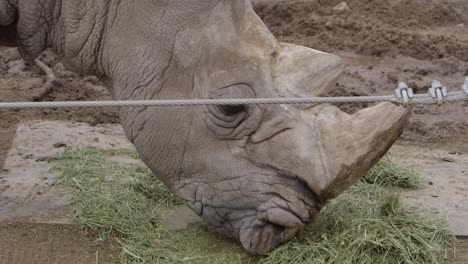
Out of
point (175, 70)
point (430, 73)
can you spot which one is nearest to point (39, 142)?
point (175, 70)

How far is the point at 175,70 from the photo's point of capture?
14.9 ft

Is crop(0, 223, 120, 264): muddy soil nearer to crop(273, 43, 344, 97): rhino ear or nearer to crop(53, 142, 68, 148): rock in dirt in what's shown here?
crop(273, 43, 344, 97): rhino ear

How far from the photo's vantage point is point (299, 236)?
15.4 feet

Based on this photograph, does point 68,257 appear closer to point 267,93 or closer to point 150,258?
point 150,258

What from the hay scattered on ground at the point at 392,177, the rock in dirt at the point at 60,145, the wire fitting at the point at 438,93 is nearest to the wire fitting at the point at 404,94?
the wire fitting at the point at 438,93

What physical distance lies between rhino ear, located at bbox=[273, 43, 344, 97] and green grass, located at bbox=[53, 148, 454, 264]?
75 cm

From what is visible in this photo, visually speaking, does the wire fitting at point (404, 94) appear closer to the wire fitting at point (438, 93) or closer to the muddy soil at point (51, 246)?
the wire fitting at point (438, 93)

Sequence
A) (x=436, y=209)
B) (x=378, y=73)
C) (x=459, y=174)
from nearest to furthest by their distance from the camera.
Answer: (x=436, y=209), (x=459, y=174), (x=378, y=73)

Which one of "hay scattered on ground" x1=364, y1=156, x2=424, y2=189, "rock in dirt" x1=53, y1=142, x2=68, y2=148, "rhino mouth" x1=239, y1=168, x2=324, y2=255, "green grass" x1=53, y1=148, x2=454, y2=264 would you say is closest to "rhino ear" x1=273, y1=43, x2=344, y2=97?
"rhino mouth" x1=239, y1=168, x2=324, y2=255

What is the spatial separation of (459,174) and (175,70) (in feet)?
8.75

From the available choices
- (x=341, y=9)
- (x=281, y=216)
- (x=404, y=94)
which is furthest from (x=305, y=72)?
(x=341, y=9)

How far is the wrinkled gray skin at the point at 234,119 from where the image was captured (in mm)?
4336

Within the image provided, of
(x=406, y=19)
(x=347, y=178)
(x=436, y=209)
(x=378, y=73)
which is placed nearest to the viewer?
(x=347, y=178)

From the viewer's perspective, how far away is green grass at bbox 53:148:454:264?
4.64 metres
